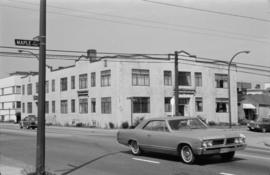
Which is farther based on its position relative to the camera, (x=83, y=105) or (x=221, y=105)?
(x=221, y=105)

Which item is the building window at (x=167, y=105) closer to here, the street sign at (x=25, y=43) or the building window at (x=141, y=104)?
the building window at (x=141, y=104)

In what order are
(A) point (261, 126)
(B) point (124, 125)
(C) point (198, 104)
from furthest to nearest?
(C) point (198, 104) → (B) point (124, 125) → (A) point (261, 126)

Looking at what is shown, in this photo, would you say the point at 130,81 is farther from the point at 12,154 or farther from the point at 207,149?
the point at 207,149

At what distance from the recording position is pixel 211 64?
55.6m

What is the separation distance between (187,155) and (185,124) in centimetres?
128

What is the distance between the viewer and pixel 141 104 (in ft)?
162

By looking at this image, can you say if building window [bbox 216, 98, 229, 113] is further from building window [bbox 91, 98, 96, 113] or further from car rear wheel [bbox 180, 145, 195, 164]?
car rear wheel [bbox 180, 145, 195, 164]

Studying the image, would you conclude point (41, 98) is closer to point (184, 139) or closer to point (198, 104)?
point (184, 139)

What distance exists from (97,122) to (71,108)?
7.89 metres

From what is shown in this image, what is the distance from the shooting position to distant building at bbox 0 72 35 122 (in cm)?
8469

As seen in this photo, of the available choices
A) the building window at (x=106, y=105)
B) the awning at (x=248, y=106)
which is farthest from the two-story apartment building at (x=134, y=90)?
the awning at (x=248, y=106)

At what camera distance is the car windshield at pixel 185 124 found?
12.9 meters

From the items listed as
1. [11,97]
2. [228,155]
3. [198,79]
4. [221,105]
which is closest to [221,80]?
[221,105]

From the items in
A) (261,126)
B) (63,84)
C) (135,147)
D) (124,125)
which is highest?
(63,84)
